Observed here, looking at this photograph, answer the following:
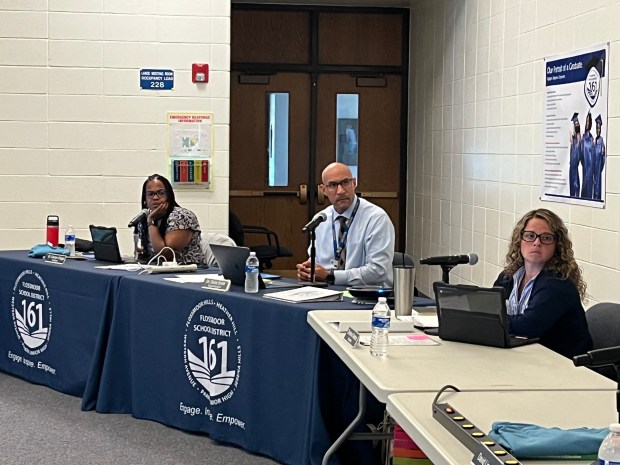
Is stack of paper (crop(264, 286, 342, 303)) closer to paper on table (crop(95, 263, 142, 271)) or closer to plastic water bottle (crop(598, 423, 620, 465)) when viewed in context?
paper on table (crop(95, 263, 142, 271))

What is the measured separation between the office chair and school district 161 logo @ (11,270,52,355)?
9.92 feet

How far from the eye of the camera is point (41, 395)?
5602 mm

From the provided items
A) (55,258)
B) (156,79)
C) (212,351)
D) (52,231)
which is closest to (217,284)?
(212,351)

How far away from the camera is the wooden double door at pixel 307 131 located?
9062mm

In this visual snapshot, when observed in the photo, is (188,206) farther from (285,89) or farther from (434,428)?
(434,428)

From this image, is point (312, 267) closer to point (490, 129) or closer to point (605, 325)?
point (605, 325)

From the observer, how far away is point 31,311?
580 cm

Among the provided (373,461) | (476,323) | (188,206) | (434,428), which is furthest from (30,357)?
(434,428)

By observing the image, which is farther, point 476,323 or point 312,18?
point 312,18

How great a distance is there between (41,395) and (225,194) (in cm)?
220

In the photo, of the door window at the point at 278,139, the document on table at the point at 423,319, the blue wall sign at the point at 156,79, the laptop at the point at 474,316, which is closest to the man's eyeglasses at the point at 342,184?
the document on table at the point at 423,319

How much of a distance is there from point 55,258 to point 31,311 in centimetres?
33

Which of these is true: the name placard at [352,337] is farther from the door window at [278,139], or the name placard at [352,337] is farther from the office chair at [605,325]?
the door window at [278,139]

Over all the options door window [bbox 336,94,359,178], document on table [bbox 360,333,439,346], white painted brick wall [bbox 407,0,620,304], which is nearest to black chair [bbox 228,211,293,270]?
white painted brick wall [bbox 407,0,620,304]
